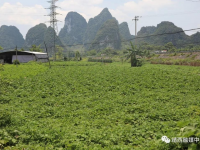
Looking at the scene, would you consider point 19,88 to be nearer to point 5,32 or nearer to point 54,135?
point 54,135

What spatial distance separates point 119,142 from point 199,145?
258 centimetres

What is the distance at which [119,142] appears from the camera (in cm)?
594

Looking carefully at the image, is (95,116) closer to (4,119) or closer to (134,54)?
(4,119)

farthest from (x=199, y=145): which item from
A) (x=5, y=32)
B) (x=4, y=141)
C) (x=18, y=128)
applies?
(x=5, y=32)

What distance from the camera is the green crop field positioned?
5613 millimetres

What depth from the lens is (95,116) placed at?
8.60 m
